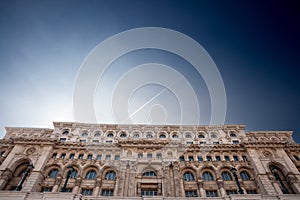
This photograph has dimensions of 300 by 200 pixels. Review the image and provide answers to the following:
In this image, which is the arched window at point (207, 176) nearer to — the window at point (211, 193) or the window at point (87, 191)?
the window at point (211, 193)

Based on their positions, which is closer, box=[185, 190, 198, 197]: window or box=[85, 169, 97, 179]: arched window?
box=[185, 190, 198, 197]: window

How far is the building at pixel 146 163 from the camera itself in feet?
96.8

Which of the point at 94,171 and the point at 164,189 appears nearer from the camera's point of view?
the point at 164,189

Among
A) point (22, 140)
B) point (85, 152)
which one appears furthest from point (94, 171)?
point (22, 140)

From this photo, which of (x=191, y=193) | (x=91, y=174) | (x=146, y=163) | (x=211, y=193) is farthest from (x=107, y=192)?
(x=211, y=193)

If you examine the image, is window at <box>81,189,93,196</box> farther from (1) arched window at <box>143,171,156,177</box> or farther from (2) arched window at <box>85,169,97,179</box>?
(1) arched window at <box>143,171,156,177</box>

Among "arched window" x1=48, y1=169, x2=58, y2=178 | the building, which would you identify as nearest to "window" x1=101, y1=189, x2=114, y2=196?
the building

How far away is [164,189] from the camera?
29234mm

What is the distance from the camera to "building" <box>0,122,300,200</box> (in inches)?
1161

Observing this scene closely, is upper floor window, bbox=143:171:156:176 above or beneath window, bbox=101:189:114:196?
above

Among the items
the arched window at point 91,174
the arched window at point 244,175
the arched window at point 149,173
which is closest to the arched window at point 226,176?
the arched window at point 244,175

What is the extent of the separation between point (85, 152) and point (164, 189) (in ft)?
54.6

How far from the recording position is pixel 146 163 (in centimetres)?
3288

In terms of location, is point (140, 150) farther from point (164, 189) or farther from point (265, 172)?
point (265, 172)
